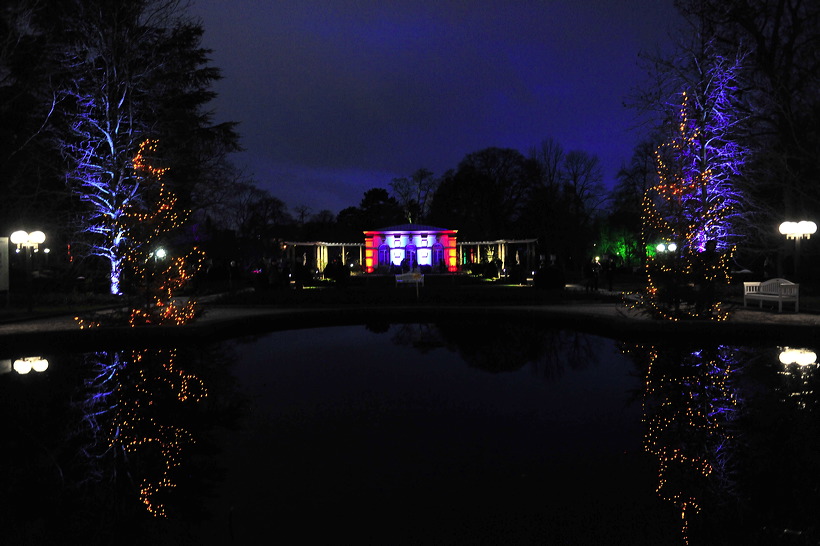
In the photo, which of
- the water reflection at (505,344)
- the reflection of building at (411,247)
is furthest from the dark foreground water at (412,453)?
the reflection of building at (411,247)

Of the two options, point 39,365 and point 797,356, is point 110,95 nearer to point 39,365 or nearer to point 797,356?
point 39,365

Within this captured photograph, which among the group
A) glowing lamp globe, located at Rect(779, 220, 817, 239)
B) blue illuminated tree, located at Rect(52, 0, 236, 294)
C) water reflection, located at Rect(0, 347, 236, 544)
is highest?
blue illuminated tree, located at Rect(52, 0, 236, 294)

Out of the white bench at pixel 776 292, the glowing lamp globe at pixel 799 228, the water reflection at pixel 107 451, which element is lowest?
the water reflection at pixel 107 451

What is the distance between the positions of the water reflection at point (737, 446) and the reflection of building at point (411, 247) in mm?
30622

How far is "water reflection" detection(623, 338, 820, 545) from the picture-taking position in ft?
12.6

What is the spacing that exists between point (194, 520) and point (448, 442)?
2.47 m

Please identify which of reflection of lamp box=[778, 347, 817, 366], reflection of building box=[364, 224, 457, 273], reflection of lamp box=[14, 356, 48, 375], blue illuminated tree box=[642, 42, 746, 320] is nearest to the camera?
reflection of lamp box=[14, 356, 48, 375]

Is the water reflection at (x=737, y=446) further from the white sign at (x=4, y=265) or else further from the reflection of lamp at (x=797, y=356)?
the white sign at (x=4, y=265)

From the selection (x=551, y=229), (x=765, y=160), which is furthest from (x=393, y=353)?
(x=551, y=229)

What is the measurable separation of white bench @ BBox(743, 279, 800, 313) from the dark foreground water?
7.53m

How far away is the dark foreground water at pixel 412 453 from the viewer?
3854 mm

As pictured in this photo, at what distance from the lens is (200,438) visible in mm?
5824

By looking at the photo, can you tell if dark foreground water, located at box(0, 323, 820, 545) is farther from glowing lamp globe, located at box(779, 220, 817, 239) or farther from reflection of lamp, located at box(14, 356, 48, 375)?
glowing lamp globe, located at box(779, 220, 817, 239)

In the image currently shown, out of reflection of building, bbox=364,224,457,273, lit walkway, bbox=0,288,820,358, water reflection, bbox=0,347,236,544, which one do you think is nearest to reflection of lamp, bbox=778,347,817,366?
lit walkway, bbox=0,288,820,358
